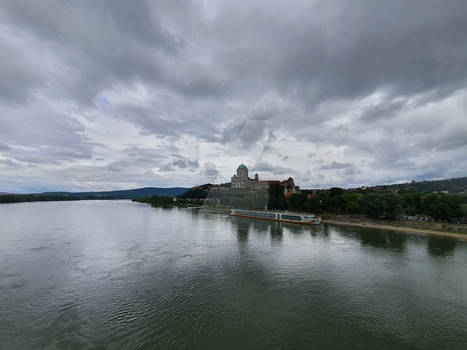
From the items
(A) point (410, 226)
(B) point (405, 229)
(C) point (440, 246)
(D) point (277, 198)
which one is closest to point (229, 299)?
(C) point (440, 246)

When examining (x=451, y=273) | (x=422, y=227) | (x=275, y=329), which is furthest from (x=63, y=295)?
(x=422, y=227)

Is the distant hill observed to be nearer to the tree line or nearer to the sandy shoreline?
the tree line

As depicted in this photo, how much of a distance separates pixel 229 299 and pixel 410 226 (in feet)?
138

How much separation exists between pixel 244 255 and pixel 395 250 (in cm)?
1654

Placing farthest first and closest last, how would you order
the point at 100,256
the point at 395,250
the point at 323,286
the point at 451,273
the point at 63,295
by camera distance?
1. the point at 395,250
2. the point at 100,256
3. the point at 451,273
4. the point at 323,286
5. the point at 63,295

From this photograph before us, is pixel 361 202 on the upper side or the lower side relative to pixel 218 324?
upper

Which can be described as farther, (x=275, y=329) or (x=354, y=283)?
(x=354, y=283)

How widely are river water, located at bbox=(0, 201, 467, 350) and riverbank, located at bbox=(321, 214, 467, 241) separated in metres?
14.4

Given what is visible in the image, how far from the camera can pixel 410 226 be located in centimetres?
4053

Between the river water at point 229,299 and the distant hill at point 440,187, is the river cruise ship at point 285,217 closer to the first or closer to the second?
the river water at point 229,299

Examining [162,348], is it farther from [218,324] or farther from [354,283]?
[354,283]

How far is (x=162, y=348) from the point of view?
873 cm

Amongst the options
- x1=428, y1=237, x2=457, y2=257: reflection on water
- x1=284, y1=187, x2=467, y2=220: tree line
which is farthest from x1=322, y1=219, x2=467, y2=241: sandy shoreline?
x1=284, y1=187, x2=467, y2=220: tree line

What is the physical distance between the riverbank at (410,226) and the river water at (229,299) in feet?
47.1
